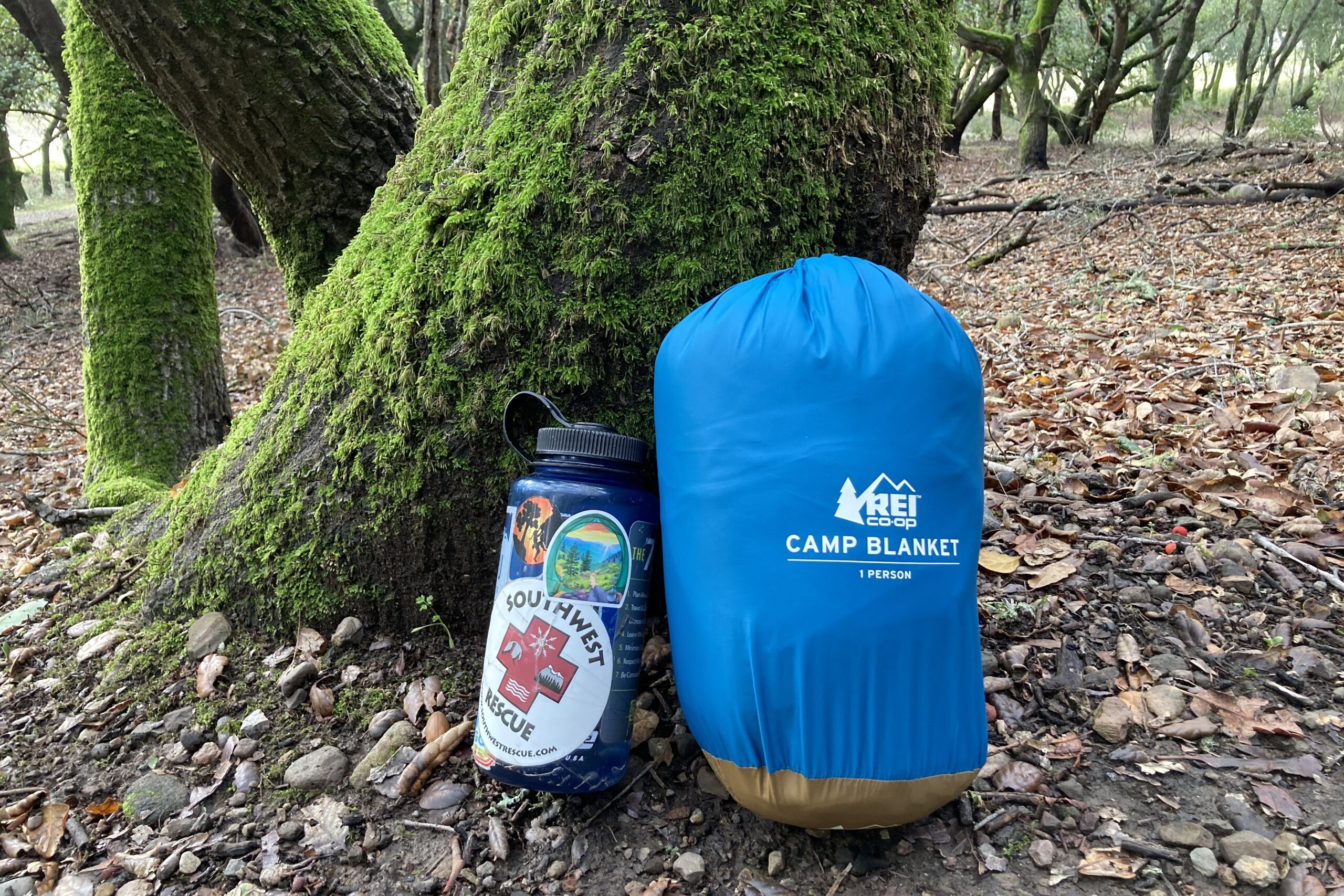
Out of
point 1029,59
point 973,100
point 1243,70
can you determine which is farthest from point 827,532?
point 1243,70

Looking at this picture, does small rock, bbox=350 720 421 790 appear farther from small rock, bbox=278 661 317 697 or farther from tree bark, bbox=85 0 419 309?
tree bark, bbox=85 0 419 309

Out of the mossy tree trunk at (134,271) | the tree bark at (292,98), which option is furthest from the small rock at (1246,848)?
the mossy tree trunk at (134,271)

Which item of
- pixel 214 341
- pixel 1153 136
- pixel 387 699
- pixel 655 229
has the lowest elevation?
pixel 387 699

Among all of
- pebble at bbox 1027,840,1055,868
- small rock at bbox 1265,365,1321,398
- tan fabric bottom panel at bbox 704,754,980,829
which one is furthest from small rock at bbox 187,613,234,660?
small rock at bbox 1265,365,1321,398

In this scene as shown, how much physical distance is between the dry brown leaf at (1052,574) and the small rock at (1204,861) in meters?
0.95

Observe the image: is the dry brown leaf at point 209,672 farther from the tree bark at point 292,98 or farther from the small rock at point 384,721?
the tree bark at point 292,98

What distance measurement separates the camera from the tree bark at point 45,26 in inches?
384

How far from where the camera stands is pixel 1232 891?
1.54m

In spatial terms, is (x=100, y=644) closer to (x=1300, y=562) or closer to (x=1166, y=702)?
(x=1166, y=702)

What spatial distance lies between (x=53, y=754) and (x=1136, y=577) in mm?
3064

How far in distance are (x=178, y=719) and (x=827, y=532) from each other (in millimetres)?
1742

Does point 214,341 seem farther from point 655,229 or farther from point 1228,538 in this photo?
point 1228,538

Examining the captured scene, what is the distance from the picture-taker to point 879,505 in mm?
1612

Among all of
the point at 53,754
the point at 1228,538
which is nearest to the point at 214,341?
the point at 53,754
